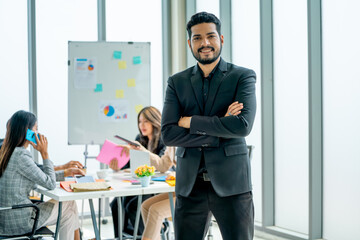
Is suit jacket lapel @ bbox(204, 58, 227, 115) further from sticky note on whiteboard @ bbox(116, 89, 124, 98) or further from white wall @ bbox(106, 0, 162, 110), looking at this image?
white wall @ bbox(106, 0, 162, 110)

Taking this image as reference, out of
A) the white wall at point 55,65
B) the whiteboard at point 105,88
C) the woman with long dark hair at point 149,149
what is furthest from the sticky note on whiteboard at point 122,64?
the woman with long dark hair at point 149,149

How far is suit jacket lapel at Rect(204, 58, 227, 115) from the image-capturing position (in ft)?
6.54

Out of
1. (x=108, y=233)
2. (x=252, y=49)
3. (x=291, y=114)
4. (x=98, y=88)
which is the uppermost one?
(x=252, y=49)

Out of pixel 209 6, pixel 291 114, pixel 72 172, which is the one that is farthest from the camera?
pixel 209 6

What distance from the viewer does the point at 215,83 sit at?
200 centimetres

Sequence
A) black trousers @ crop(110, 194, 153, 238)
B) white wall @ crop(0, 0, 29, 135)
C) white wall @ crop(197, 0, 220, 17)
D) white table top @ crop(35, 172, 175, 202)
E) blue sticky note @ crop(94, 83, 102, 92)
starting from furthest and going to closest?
white wall @ crop(197, 0, 220, 17) < blue sticky note @ crop(94, 83, 102, 92) < white wall @ crop(0, 0, 29, 135) < black trousers @ crop(110, 194, 153, 238) < white table top @ crop(35, 172, 175, 202)

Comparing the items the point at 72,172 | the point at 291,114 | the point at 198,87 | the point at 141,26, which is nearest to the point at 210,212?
the point at 198,87

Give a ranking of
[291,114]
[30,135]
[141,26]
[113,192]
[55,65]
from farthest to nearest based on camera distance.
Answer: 1. [141,26]
2. [55,65]
3. [291,114]
4. [30,135]
5. [113,192]

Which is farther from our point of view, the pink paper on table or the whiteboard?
the whiteboard

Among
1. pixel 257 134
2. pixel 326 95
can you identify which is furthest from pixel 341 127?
pixel 257 134

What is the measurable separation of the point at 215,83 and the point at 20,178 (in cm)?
174

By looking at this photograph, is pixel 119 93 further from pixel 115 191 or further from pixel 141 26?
pixel 115 191

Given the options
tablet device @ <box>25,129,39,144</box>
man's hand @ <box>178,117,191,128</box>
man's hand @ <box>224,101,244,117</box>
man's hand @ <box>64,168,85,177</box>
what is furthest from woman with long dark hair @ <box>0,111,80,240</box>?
man's hand @ <box>224,101,244,117</box>

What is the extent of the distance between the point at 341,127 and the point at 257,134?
118cm
